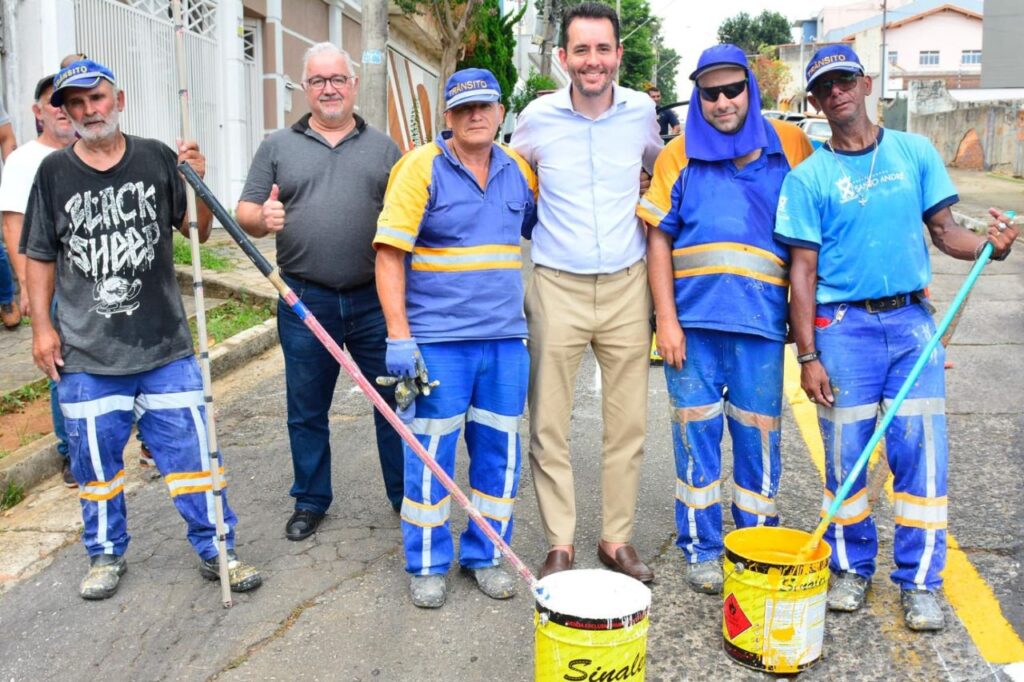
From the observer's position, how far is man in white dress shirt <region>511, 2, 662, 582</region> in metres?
4.16

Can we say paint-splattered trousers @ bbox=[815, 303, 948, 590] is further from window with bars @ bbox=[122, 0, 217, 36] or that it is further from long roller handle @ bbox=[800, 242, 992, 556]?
window with bars @ bbox=[122, 0, 217, 36]

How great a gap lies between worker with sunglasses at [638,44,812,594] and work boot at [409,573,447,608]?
99 cm

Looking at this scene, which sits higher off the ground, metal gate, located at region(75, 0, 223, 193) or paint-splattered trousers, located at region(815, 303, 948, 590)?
metal gate, located at region(75, 0, 223, 193)

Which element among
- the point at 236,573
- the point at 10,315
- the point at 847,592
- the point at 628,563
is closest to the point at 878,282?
the point at 847,592

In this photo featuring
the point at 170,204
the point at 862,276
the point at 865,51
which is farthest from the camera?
the point at 865,51

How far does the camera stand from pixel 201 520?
436 cm

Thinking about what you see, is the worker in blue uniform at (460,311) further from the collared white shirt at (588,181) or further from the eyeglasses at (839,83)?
the eyeglasses at (839,83)

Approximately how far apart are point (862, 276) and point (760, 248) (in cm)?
39

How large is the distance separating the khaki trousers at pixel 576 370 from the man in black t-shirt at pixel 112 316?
4.21 ft

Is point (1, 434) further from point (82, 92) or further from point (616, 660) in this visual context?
point (616, 660)

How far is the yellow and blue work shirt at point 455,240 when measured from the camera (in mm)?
3971

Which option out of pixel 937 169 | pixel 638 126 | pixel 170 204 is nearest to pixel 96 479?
pixel 170 204

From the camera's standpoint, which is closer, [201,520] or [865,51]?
[201,520]

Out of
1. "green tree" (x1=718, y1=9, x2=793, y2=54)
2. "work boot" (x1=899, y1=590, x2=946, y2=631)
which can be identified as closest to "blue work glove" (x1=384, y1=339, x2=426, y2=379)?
"work boot" (x1=899, y1=590, x2=946, y2=631)
